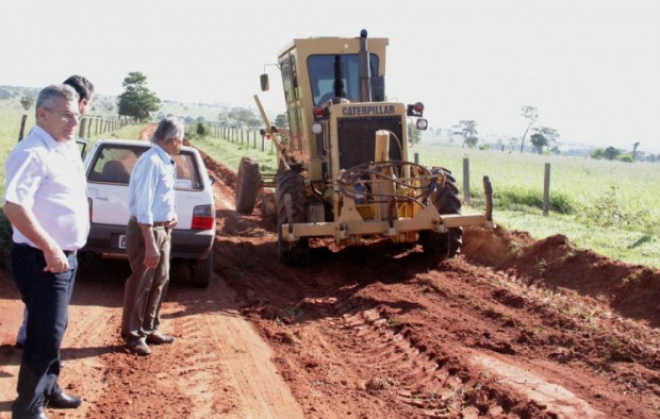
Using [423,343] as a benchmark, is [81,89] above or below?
above

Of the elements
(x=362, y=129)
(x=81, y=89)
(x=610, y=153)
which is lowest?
(x=610, y=153)

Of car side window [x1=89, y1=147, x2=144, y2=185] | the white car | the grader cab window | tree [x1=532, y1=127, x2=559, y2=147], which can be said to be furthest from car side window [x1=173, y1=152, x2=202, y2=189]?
tree [x1=532, y1=127, x2=559, y2=147]

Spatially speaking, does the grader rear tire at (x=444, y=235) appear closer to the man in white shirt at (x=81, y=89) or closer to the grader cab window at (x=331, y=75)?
the grader cab window at (x=331, y=75)

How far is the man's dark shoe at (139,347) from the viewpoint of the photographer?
6070mm

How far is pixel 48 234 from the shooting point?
13.9ft

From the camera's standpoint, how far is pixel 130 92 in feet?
238

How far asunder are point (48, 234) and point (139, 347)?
208 centimetres

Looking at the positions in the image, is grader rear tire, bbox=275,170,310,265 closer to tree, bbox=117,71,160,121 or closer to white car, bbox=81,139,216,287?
white car, bbox=81,139,216,287

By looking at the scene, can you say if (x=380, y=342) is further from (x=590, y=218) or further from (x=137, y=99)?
(x=137, y=99)

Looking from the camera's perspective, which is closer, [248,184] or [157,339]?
[157,339]

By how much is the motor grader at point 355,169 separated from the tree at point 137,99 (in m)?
62.5

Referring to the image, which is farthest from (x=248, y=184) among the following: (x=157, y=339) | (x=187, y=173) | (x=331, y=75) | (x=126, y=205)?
(x=157, y=339)

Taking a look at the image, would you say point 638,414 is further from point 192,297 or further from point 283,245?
point 283,245

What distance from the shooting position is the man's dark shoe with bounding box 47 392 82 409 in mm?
4828
